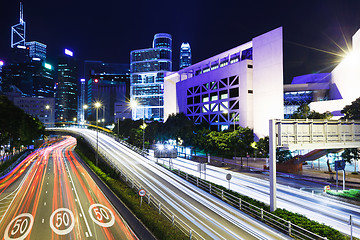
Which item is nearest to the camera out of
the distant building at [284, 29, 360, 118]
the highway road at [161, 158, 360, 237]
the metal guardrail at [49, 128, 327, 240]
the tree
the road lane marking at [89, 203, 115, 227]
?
the metal guardrail at [49, 128, 327, 240]

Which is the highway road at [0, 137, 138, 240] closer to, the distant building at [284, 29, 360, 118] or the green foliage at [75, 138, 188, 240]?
A: the green foliage at [75, 138, 188, 240]

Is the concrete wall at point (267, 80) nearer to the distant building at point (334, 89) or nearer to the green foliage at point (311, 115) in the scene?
the distant building at point (334, 89)

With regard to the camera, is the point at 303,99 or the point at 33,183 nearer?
the point at 33,183

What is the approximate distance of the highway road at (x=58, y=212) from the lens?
1521 centimetres

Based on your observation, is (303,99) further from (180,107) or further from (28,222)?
(28,222)

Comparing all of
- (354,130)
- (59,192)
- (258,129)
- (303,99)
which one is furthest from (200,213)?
(303,99)

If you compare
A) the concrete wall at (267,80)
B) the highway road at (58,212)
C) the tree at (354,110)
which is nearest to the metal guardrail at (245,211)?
the highway road at (58,212)

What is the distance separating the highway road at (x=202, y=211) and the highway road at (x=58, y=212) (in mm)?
4496

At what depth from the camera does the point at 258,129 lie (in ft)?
186

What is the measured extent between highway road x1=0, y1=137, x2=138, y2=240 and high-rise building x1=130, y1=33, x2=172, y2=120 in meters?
133

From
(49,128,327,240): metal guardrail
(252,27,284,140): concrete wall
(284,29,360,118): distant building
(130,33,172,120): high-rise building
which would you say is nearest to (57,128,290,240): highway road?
(49,128,327,240): metal guardrail

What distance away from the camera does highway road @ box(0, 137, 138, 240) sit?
15211 millimetres

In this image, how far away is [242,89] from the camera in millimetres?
62094

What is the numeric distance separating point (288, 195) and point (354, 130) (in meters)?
8.33
